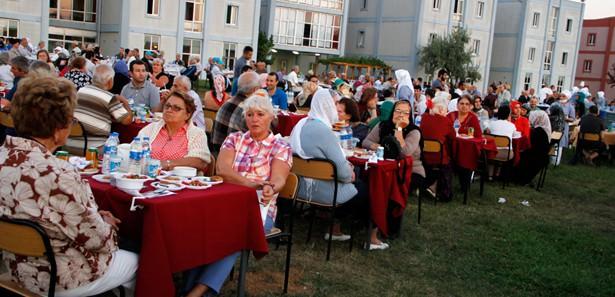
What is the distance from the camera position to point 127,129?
689 centimetres

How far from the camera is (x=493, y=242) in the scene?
687 centimetres

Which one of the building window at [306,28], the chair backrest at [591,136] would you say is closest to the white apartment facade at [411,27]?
the building window at [306,28]

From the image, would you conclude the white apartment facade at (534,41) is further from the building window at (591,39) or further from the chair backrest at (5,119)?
the chair backrest at (5,119)

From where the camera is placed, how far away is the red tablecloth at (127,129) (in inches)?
269

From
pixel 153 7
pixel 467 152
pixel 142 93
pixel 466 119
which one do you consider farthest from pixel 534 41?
pixel 142 93

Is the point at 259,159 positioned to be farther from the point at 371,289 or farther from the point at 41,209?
the point at 41,209

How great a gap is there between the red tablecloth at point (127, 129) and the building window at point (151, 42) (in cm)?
2640

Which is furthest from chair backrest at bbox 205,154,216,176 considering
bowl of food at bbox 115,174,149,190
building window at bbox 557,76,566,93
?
building window at bbox 557,76,566,93

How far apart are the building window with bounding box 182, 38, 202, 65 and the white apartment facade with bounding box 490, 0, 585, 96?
26.8 meters

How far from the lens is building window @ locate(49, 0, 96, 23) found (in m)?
32.9

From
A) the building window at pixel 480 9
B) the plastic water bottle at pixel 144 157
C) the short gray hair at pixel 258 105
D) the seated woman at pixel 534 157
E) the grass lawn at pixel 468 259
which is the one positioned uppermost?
the building window at pixel 480 9

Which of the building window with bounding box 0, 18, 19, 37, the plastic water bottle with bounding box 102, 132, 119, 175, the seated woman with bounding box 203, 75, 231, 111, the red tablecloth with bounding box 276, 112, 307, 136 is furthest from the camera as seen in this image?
the building window with bounding box 0, 18, 19, 37

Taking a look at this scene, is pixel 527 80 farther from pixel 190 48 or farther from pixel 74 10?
pixel 74 10

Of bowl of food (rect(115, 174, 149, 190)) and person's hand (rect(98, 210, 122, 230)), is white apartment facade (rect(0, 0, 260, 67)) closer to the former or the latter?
bowl of food (rect(115, 174, 149, 190))
